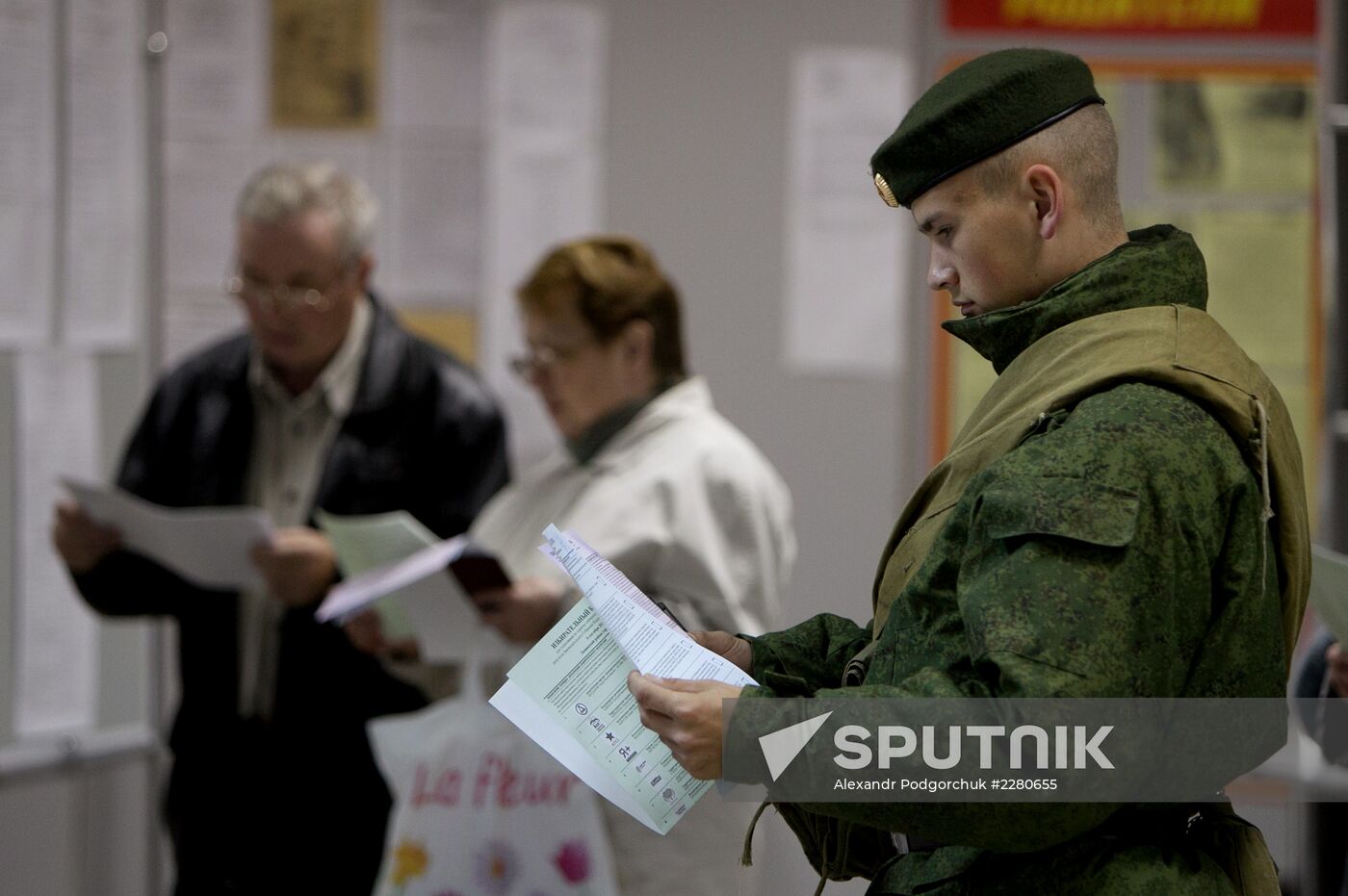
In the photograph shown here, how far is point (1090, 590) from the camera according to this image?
3.33 feet

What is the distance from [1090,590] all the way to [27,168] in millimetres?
2600

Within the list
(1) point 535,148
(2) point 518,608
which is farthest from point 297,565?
(1) point 535,148

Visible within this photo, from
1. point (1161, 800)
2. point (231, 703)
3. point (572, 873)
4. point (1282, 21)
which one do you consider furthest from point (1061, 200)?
point (1282, 21)

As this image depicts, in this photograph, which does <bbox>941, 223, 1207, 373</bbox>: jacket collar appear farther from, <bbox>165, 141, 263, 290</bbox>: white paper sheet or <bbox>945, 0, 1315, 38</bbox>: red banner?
<bbox>165, 141, 263, 290</bbox>: white paper sheet

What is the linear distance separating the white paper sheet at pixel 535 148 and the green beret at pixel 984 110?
2228mm

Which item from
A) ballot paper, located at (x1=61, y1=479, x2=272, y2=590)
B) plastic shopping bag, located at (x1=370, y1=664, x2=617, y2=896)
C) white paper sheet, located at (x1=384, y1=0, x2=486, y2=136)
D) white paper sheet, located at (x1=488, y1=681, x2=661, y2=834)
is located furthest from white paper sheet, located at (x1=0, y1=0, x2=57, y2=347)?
white paper sheet, located at (x1=488, y1=681, x2=661, y2=834)

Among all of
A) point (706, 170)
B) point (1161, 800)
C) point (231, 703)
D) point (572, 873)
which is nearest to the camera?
point (1161, 800)

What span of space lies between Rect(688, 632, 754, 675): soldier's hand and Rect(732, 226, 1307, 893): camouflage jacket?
0.07 meters

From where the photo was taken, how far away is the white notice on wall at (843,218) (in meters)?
3.34

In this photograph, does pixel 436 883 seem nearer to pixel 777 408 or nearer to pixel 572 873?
pixel 572 873

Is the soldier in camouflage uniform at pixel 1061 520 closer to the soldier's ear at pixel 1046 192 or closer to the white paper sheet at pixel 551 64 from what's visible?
the soldier's ear at pixel 1046 192

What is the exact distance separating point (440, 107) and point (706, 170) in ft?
2.03

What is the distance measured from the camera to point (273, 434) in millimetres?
2951

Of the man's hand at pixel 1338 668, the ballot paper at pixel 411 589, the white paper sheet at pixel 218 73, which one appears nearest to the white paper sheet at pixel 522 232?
the white paper sheet at pixel 218 73
